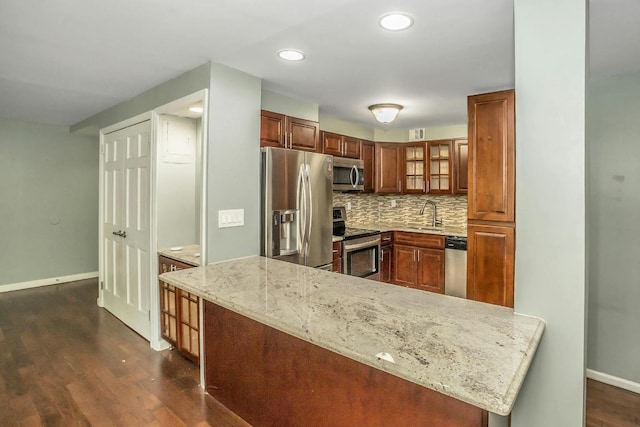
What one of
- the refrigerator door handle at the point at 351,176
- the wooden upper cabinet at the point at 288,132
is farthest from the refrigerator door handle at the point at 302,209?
the refrigerator door handle at the point at 351,176

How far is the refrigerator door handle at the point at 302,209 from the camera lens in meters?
3.05

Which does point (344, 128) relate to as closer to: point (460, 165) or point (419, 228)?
point (460, 165)

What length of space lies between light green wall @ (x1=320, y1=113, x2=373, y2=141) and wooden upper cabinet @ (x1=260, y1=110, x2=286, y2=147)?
41.2 inches

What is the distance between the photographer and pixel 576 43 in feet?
4.02

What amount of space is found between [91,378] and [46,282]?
10.8 feet

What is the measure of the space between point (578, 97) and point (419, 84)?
1833 millimetres

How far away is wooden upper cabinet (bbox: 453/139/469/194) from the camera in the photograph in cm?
440

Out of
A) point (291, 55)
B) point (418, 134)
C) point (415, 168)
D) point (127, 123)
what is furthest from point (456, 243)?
point (127, 123)

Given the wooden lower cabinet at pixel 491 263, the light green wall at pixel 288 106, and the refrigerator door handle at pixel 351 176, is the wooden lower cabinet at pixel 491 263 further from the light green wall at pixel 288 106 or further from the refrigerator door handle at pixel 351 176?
the light green wall at pixel 288 106

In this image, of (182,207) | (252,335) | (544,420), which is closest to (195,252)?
(182,207)

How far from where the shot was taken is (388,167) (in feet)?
16.0

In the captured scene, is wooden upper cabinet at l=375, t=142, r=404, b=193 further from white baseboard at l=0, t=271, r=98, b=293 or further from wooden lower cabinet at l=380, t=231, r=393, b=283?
white baseboard at l=0, t=271, r=98, b=293

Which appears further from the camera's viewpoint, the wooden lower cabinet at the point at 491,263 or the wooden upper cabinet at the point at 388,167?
the wooden upper cabinet at the point at 388,167

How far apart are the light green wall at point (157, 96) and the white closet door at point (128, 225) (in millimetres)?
164
